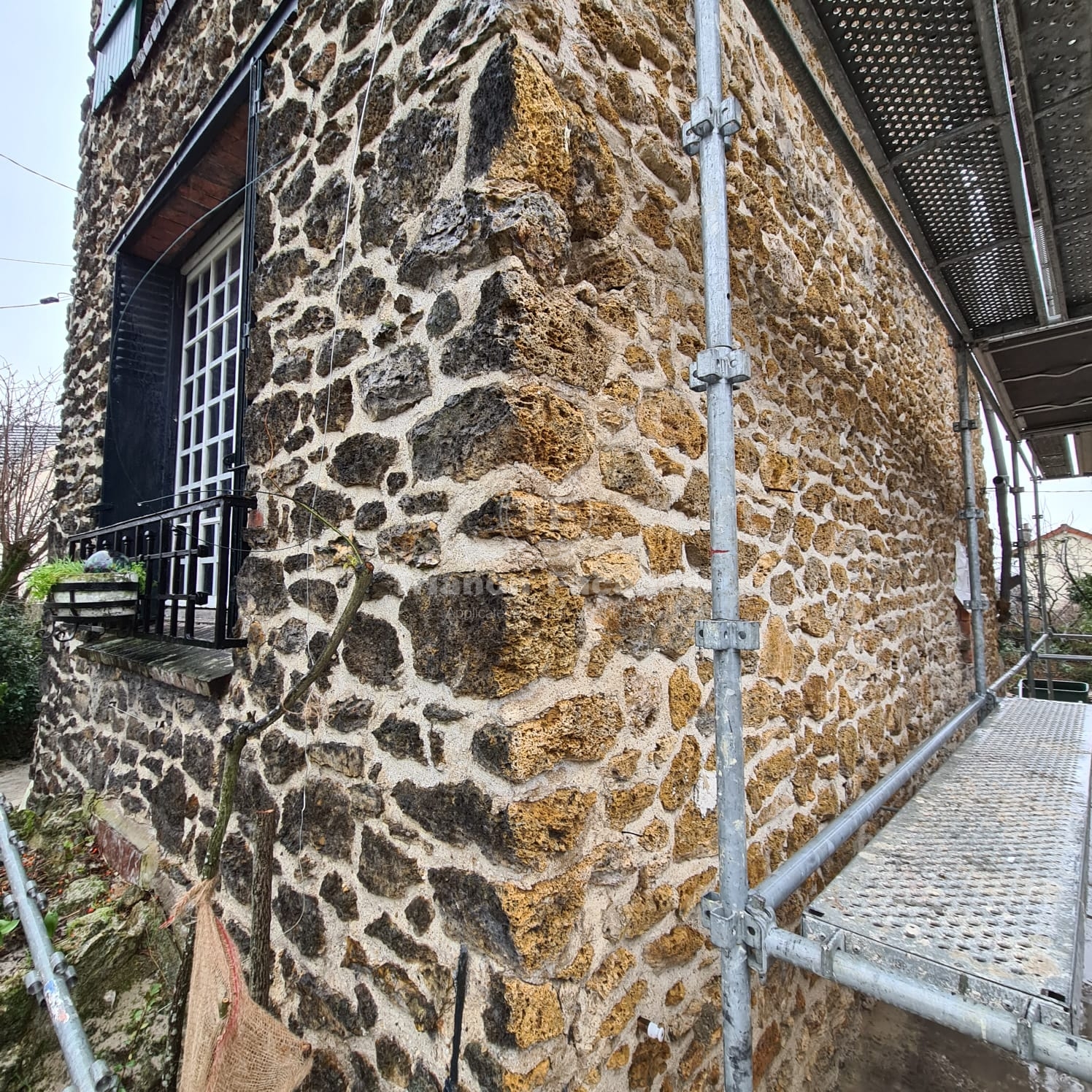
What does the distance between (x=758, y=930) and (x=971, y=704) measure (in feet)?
10.9

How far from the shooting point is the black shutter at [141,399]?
12.7 feet

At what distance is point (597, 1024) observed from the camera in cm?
155

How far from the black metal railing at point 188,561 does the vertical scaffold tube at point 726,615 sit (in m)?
1.74

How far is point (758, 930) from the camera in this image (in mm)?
1487

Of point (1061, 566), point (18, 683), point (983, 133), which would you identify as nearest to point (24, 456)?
point (18, 683)

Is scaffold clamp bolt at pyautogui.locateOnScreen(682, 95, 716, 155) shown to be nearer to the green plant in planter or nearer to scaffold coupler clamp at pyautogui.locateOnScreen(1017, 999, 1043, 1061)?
scaffold coupler clamp at pyautogui.locateOnScreen(1017, 999, 1043, 1061)

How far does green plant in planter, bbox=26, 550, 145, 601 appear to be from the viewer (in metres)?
3.08

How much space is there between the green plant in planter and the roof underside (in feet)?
11.7

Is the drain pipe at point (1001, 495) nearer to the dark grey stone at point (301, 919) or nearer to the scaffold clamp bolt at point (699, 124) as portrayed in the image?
the scaffold clamp bolt at point (699, 124)

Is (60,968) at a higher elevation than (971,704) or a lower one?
lower

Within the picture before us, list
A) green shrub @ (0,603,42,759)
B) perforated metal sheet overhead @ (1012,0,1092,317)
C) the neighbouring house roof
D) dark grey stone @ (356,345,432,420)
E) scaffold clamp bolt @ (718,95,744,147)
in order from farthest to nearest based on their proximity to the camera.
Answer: the neighbouring house roof, green shrub @ (0,603,42,759), perforated metal sheet overhead @ (1012,0,1092,317), dark grey stone @ (356,345,432,420), scaffold clamp bolt @ (718,95,744,147)

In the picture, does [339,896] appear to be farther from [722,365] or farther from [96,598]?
[96,598]

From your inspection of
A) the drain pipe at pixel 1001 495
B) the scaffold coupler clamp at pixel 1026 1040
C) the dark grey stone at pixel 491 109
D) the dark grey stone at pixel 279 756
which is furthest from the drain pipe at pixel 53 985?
the drain pipe at pixel 1001 495

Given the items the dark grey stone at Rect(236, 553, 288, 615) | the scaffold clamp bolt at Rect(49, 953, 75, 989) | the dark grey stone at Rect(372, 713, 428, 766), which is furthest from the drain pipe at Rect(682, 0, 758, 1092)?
the scaffold clamp bolt at Rect(49, 953, 75, 989)
